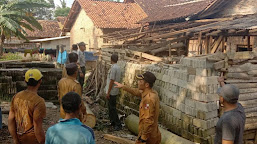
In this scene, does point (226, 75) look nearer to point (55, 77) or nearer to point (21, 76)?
point (55, 77)

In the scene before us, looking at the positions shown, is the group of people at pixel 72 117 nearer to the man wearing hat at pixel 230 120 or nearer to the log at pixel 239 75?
the man wearing hat at pixel 230 120

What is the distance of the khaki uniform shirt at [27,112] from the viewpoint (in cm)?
312

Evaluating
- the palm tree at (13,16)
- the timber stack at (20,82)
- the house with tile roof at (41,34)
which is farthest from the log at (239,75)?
the house with tile roof at (41,34)

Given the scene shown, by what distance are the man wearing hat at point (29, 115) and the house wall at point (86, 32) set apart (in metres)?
19.6

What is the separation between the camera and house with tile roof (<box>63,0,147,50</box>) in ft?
76.3

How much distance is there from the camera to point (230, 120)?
284 centimetres

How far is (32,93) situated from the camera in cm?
323

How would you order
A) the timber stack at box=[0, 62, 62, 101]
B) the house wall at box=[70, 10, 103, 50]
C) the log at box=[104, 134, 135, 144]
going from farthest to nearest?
the house wall at box=[70, 10, 103, 50], the timber stack at box=[0, 62, 62, 101], the log at box=[104, 134, 135, 144]

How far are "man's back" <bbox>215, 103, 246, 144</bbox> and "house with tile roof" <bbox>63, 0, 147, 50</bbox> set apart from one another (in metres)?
20.2

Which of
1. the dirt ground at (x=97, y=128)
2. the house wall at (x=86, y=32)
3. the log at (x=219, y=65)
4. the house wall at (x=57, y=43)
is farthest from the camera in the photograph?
the house wall at (x=57, y=43)

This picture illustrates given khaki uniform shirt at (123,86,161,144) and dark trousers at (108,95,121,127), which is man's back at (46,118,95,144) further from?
dark trousers at (108,95,121,127)

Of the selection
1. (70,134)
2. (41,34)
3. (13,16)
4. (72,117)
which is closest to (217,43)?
(72,117)

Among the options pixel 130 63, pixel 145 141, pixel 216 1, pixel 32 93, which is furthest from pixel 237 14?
pixel 32 93

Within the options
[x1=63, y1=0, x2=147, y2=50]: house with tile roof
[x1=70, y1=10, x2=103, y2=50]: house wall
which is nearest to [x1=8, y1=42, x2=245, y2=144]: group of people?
[x1=63, y1=0, x2=147, y2=50]: house with tile roof
